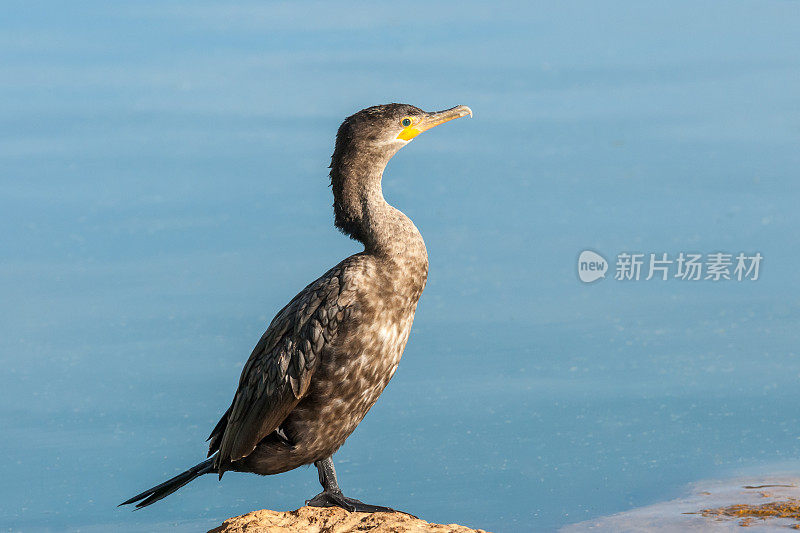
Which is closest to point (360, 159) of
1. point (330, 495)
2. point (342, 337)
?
point (342, 337)

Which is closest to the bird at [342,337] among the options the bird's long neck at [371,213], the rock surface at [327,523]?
the bird's long neck at [371,213]

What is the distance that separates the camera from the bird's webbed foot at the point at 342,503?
6203mm

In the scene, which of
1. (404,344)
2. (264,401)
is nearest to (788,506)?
(404,344)

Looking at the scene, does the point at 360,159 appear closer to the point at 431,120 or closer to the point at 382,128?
the point at 382,128

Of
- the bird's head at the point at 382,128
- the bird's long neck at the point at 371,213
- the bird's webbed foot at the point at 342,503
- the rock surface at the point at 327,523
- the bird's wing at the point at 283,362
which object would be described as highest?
the bird's head at the point at 382,128

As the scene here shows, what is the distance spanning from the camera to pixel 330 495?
251 inches

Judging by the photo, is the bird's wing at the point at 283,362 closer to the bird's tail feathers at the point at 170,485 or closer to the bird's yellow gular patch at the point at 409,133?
the bird's tail feathers at the point at 170,485

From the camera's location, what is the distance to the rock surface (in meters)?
5.88

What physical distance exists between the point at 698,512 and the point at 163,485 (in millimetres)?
5113

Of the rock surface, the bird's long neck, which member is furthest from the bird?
the rock surface

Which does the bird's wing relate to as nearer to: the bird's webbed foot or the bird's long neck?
the bird's long neck

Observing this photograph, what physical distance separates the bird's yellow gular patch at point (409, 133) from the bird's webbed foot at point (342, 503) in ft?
7.02

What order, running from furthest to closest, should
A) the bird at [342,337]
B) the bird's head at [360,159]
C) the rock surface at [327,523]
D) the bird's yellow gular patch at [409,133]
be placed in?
the bird's yellow gular patch at [409,133] < the bird's head at [360,159] < the bird at [342,337] < the rock surface at [327,523]

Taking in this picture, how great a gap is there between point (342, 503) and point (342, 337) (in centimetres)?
104
